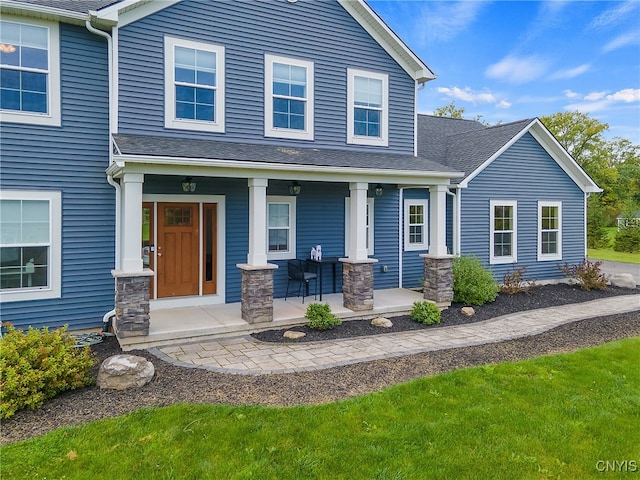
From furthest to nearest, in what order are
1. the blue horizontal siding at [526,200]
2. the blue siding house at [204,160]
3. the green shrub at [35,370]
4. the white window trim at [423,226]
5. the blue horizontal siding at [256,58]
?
the blue horizontal siding at [526,200], the white window trim at [423,226], the blue horizontal siding at [256,58], the blue siding house at [204,160], the green shrub at [35,370]

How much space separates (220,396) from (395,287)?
7209 mm

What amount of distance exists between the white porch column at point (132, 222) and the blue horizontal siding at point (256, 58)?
5.53ft

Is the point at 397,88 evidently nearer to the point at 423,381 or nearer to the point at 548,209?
the point at 548,209

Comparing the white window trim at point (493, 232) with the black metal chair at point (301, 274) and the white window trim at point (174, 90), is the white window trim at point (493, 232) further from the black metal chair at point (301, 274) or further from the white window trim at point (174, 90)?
the white window trim at point (174, 90)

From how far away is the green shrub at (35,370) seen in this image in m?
4.25

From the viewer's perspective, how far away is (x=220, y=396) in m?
4.77

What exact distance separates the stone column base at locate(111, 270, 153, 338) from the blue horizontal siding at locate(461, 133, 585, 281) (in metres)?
8.54

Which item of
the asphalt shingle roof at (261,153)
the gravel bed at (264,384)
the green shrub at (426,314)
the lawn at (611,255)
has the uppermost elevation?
the asphalt shingle roof at (261,153)

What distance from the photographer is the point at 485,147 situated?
41.6ft

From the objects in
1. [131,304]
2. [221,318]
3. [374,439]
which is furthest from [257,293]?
[374,439]

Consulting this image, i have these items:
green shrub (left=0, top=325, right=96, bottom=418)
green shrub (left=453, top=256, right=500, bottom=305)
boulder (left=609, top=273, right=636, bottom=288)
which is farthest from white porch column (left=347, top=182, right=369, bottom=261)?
boulder (left=609, top=273, right=636, bottom=288)

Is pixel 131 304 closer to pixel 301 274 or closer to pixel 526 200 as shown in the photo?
pixel 301 274

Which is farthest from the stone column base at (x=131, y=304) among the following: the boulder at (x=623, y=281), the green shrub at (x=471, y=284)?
the boulder at (x=623, y=281)

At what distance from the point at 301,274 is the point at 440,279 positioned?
3.13 metres
